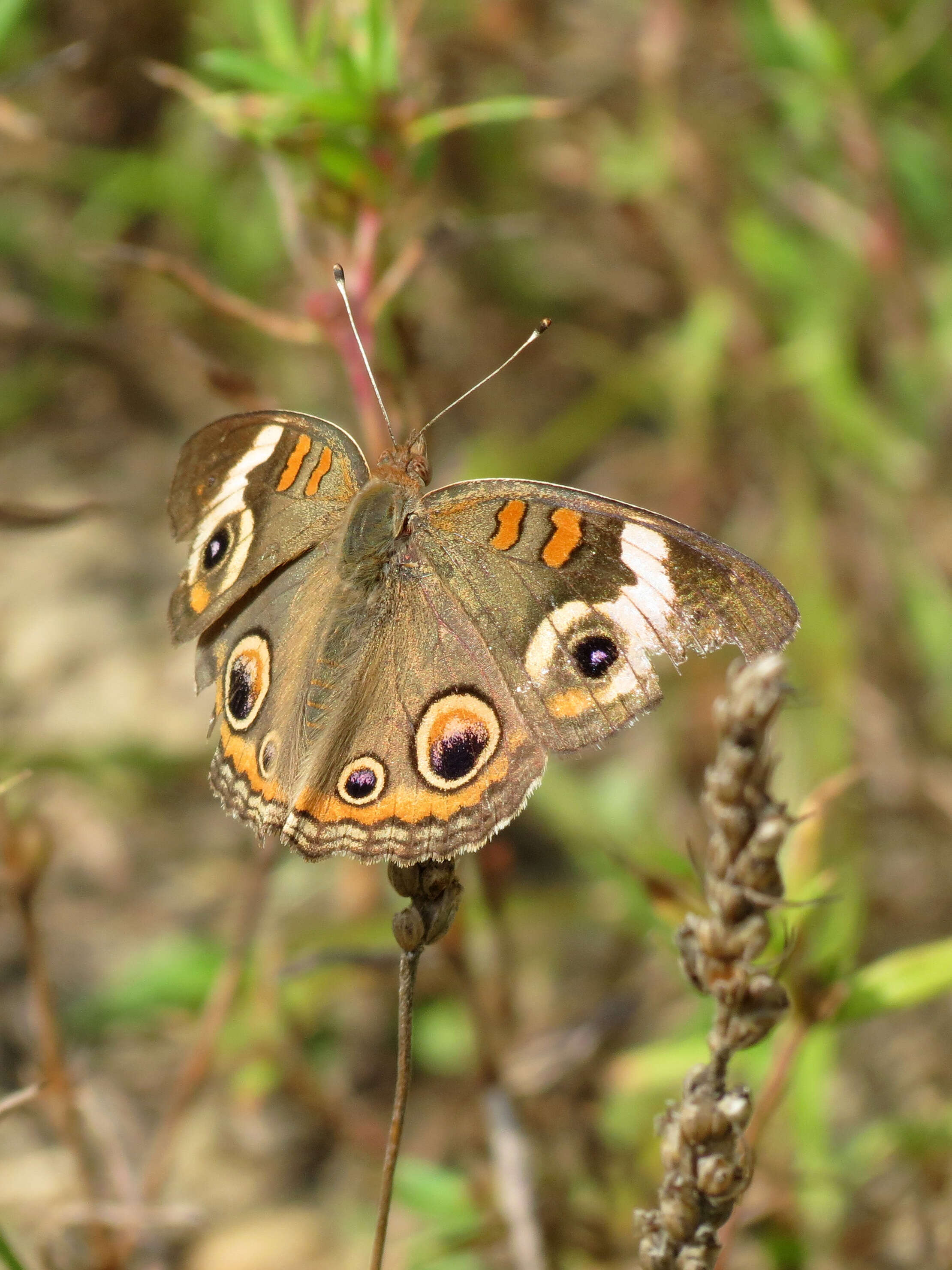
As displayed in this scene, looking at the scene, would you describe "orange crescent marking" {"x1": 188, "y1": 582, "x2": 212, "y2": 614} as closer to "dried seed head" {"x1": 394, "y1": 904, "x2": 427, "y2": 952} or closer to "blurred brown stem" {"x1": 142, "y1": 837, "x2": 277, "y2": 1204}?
"blurred brown stem" {"x1": 142, "y1": 837, "x2": 277, "y2": 1204}

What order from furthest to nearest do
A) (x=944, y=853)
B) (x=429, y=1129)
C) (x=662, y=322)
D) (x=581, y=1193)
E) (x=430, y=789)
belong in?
(x=662, y=322)
(x=944, y=853)
(x=429, y=1129)
(x=581, y=1193)
(x=430, y=789)

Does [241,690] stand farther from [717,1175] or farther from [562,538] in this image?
[717,1175]

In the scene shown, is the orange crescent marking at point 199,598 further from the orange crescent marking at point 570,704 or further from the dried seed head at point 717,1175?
the dried seed head at point 717,1175

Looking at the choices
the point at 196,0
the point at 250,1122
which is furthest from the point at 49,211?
the point at 250,1122

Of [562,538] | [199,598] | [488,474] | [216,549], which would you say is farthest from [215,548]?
[488,474]

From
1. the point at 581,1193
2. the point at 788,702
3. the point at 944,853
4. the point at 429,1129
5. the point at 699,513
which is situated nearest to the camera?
the point at 788,702

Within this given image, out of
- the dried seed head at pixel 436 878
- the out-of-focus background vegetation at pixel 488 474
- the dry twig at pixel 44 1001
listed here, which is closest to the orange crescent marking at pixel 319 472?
the out-of-focus background vegetation at pixel 488 474

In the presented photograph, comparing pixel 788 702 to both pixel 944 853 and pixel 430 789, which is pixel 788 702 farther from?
pixel 944 853
